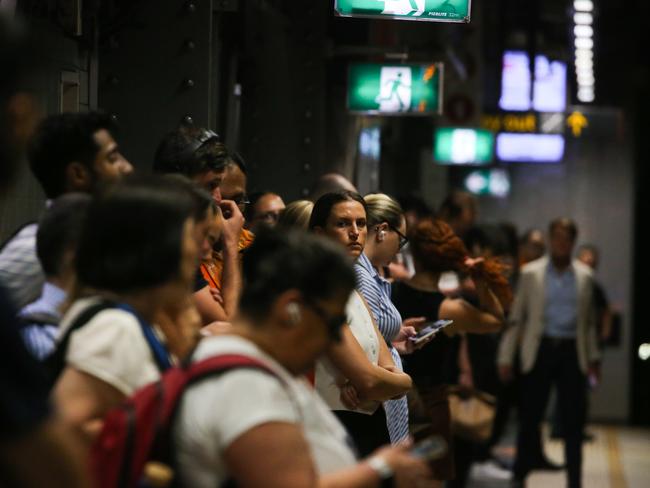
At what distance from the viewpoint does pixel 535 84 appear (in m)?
19.8

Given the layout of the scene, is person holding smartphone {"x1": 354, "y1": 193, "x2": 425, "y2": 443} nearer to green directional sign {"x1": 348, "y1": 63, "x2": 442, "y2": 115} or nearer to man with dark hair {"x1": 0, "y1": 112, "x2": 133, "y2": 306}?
man with dark hair {"x1": 0, "y1": 112, "x2": 133, "y2": 306}

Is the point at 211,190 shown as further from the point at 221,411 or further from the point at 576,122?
the point at 576,122

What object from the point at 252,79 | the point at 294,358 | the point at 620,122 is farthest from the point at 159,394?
the point at 620,122

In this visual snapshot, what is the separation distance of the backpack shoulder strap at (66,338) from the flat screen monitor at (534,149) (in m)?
16.1

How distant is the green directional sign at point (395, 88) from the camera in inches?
442

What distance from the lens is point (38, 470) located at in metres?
2.25

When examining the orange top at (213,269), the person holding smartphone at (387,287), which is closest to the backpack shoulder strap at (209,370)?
the orange top at (213,269)

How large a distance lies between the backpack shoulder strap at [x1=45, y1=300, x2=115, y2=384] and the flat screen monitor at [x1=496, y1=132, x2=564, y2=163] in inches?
634

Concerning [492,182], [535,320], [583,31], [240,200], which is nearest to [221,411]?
[240,200]

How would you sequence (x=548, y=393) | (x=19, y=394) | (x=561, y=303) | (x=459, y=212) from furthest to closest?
(x=459, y=212) → (x=561, y=303) → (x=548, y=393) → (x=19, y=394)

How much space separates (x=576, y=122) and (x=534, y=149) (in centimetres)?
96

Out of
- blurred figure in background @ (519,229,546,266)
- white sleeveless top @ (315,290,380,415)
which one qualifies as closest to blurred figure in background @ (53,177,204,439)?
white sleeveless top @ (315,290,380,415)

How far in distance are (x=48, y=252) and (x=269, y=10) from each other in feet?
22.6

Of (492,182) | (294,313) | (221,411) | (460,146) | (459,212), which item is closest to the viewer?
(221,411)
